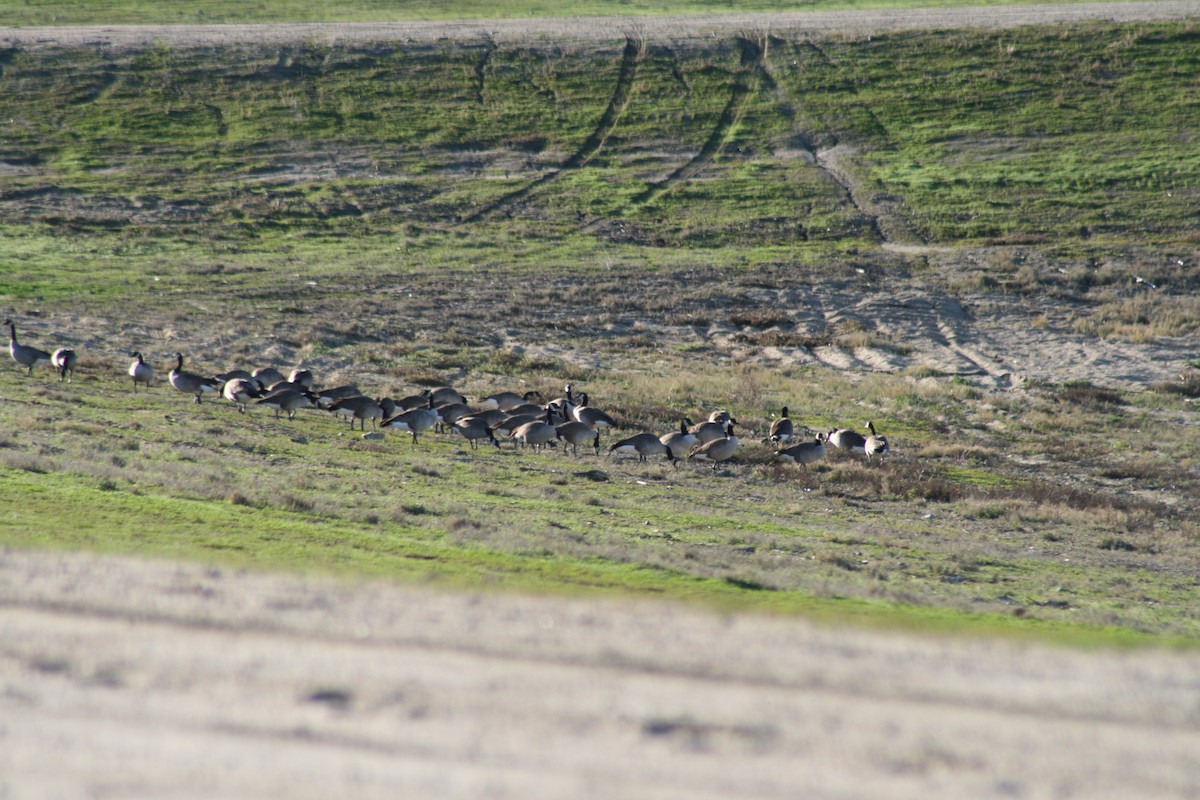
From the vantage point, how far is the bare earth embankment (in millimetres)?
8023

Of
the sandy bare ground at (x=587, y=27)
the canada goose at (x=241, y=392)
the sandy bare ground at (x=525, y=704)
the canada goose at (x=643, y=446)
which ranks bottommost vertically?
the sandy bare ground at (x=525, y=704)

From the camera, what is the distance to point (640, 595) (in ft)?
43.7

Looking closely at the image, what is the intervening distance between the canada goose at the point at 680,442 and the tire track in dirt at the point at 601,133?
39.5 metres

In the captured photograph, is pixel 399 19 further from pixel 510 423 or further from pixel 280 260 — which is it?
pixel 510 423

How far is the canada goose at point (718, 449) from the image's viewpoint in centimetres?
2619

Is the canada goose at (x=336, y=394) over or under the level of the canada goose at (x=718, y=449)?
over

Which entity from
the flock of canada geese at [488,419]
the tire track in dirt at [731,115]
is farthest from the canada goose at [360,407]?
the tire track in dirt at [731,115]

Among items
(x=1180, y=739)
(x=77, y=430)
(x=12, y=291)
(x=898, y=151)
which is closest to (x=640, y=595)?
(x=1180, y=739)

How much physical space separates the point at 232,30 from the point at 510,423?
78.0 metres

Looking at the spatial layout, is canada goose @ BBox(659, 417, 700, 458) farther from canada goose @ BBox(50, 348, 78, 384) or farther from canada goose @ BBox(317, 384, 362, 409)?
canada goose @ BBox(50, 348, 78, 384)

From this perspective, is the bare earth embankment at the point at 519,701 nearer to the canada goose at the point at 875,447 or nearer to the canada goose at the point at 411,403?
the canada goose at the point at 411,403

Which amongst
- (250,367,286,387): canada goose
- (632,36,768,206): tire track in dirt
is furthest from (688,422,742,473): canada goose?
(632,36,768,206): tire track in dirt

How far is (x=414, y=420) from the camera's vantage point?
2672 centimetres

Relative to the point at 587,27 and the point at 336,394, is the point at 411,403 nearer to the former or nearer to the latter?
the point at 336,394
